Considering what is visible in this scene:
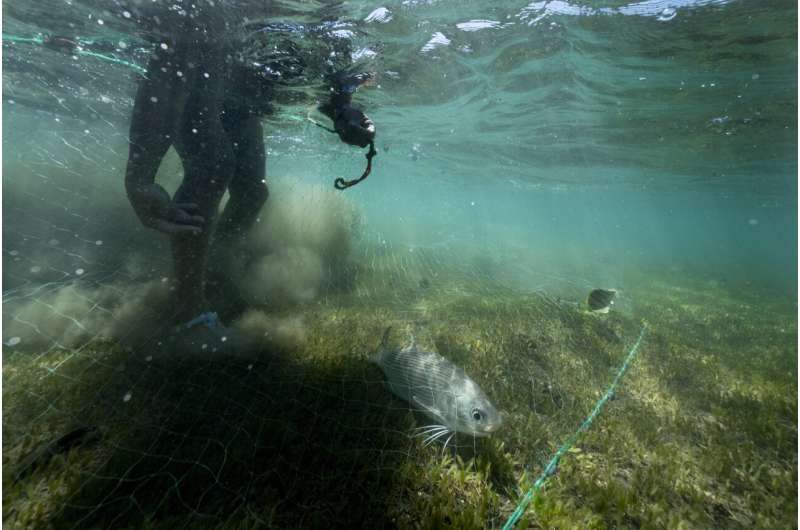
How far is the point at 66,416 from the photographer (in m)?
3.16

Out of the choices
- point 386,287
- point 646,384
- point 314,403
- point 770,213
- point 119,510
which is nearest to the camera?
point 119,510

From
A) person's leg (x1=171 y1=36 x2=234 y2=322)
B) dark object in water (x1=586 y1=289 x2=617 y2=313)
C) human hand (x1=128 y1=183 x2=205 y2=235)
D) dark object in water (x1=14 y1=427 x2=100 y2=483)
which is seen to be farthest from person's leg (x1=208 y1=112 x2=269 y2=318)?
dark object in water (x1=586 y1=289 x2=617 y2=313)

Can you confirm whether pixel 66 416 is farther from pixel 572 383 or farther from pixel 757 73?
pixel 757 73

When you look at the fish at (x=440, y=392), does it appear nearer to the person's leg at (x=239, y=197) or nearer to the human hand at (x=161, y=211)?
the human hand at (x=161, y=211)

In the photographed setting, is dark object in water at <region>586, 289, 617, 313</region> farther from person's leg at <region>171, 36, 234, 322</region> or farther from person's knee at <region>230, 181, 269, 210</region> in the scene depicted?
person's leg at <region>171, 36, 234, 322</region>

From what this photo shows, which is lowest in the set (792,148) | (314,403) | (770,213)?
(770,213)

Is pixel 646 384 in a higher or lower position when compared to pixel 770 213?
higher

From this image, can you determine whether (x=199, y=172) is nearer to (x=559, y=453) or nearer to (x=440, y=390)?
(x=440, y=390)

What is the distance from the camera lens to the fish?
2.87 metres

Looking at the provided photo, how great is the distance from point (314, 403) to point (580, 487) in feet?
9.10

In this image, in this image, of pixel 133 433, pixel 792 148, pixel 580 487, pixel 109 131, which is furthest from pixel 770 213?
pixel 109 131

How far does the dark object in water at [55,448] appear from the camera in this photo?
8.41ft

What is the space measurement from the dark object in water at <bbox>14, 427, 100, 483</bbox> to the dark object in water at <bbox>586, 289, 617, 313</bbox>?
777cm

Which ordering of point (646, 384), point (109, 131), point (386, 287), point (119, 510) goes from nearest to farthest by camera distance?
point (119, 510)
point (646, 384)
point (386, 287)
point (109, 131)
